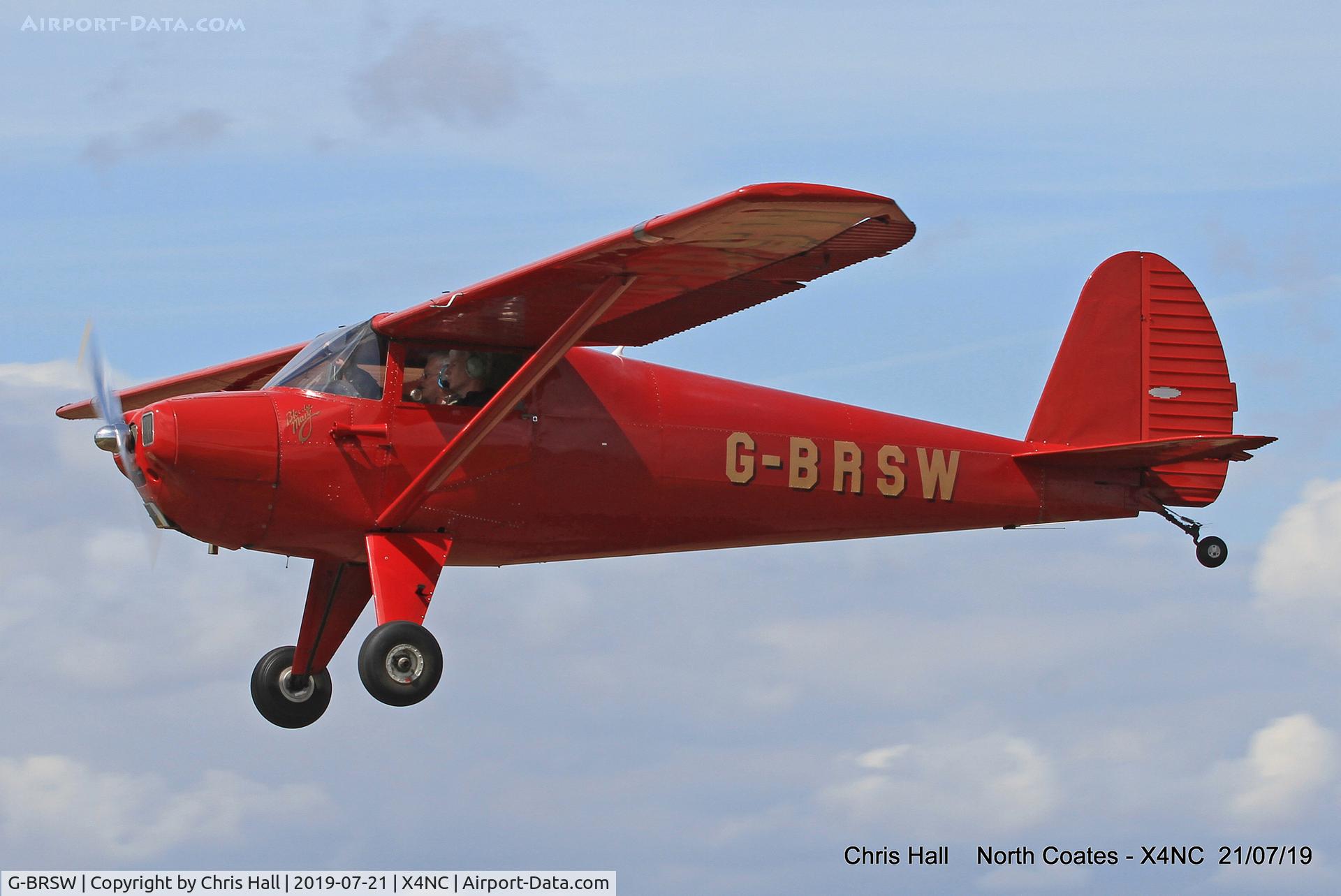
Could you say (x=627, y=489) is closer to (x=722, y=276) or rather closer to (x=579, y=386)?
(x=579, y=386)

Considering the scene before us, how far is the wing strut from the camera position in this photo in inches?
538

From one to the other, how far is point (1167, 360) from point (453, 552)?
6.47 meters

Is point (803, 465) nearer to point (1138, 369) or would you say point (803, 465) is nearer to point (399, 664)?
point (1138, 369)

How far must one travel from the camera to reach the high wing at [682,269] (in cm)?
1204

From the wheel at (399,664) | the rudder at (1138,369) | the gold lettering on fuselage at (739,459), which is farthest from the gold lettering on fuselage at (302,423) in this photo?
the rudder at (1138,369)

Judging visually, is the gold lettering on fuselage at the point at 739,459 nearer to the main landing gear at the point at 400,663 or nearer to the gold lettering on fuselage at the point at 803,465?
the gold lettering on fuselage at the point at 803,465

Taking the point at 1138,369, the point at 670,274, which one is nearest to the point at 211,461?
the point at 670,274

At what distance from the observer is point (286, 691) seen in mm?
15516

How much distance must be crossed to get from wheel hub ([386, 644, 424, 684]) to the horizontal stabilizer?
17.9ft

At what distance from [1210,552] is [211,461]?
8.11m

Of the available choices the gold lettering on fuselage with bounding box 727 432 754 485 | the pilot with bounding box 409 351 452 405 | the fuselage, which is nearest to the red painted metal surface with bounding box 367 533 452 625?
the fuselage

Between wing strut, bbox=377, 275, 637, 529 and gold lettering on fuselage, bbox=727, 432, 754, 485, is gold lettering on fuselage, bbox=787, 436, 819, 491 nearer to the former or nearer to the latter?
gold lettering on fuselage, bbox=727, 432, 754, 485

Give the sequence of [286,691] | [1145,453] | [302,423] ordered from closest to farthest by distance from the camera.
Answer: [302,423] < [286,691] < [1145,453]

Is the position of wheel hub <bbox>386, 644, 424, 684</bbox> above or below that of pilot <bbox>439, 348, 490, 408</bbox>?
below
